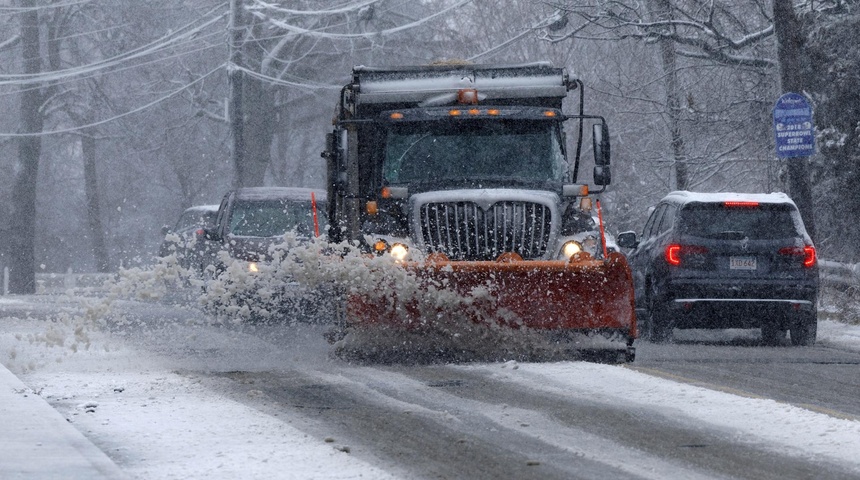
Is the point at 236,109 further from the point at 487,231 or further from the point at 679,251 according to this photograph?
the point at 487,231

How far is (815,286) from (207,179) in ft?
146

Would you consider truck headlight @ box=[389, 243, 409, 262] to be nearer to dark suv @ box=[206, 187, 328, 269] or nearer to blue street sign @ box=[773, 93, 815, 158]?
dark suv @ box=[206, 187, 328, 269]

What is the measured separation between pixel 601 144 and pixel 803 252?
125 inches

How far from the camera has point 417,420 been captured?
943 cm

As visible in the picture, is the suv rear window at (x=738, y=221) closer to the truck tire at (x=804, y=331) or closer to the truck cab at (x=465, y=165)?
the truck tire at (x=804, y=331)

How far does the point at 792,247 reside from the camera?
16.3 metres

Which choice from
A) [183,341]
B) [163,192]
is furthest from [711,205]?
[163,192]

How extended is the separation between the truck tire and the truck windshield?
11.6 feet

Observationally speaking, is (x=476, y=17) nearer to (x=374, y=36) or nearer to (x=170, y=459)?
(x=374, y=36)

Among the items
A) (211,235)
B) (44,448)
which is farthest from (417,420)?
(211,235)

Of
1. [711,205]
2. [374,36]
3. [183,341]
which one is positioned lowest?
[183,341]

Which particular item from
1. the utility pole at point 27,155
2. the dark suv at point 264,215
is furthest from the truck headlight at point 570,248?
the utility pole at point 27,155

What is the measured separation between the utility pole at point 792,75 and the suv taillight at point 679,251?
5.16 meters

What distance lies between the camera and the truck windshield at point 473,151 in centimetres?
1458
